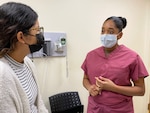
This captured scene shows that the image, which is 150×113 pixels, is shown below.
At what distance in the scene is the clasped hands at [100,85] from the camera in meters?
1.31

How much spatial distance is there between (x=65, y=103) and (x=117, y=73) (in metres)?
0.73

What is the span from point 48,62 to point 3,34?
3.22ft

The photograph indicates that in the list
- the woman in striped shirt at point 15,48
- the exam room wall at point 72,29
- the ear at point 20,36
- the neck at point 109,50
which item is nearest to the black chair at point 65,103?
the exam room wall at point 72,29

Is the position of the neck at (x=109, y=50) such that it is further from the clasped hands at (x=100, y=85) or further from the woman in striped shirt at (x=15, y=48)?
the woman in striped shirt at (x=15, y=48)

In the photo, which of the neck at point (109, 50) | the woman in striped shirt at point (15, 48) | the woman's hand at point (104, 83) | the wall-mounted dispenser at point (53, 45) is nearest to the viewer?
the woman in striped shirt at point (15, 48)

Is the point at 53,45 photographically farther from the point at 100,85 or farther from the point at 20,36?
the point at 20,36

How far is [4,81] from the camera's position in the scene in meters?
0.78

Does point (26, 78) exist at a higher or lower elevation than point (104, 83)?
higher

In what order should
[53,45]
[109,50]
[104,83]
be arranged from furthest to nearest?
[53,45] < [109,50] < [104,83]

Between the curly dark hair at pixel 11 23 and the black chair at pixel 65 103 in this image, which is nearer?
the curly dark hair at pixel 11 23

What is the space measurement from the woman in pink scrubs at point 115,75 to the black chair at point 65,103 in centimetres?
40

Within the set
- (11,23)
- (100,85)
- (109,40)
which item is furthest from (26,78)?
(109,40)

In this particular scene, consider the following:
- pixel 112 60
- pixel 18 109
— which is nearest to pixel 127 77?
pixel 112 60

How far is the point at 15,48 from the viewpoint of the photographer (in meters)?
0.90
